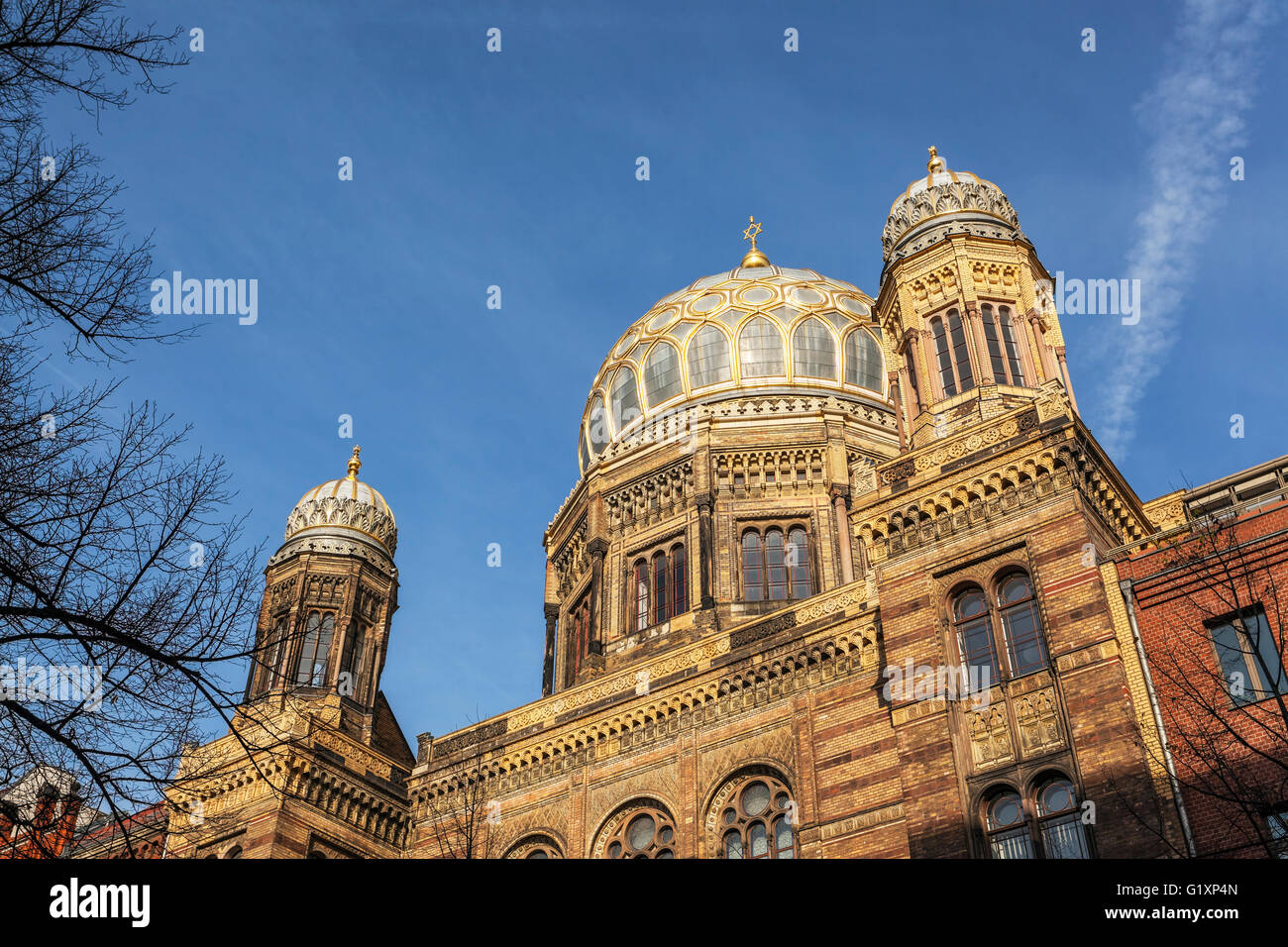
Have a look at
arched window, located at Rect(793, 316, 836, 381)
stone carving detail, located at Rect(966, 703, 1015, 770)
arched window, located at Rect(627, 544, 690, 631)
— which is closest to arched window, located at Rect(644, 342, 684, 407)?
arched window, located at Rect(793, 316, 836, 381)

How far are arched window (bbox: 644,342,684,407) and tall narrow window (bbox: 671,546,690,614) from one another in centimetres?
629

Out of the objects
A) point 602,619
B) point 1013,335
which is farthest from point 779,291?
point 1013,335

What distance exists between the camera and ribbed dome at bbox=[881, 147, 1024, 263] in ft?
93.2

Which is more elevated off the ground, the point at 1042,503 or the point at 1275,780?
the point at 1042,503

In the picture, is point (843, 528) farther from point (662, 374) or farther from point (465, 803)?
point (465, 803)

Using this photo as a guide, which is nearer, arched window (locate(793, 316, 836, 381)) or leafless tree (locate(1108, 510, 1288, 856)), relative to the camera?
leafless tree (locate(1108, 510, 1288, 856))

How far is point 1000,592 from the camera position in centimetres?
2161

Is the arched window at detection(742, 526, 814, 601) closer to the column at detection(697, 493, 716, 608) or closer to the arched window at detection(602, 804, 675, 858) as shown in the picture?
the column at detection(697, 493, 716, 608)

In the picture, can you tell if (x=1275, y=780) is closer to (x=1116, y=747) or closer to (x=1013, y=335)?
(x=1116, y=747)

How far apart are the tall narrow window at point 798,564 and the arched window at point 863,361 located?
21.6ft

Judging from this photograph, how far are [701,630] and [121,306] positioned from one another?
23.7m

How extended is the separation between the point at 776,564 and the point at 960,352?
10438 millimetres

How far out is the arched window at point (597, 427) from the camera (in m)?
41.7

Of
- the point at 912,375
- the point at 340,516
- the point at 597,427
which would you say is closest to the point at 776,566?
the point at 912,375
